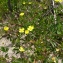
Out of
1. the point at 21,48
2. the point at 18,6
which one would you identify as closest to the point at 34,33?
the point at 21,48

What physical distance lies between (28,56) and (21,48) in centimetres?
18

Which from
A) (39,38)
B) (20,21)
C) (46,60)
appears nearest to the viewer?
(46,60)

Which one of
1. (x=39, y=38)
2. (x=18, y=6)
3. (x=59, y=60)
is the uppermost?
(x=18, y=6)

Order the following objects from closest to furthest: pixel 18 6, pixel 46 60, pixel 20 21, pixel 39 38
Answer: pixel 46 60 < pixel 39 38 < pixel 20 21 < pixel 18 6

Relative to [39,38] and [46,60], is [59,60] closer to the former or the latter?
[46,60]

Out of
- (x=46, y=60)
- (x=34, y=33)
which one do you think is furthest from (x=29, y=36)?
(x=46, y=60)

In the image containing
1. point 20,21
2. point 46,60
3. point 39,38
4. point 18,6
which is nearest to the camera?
point 46,60

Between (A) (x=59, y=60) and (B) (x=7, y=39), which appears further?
(B) (x=7, y=39)

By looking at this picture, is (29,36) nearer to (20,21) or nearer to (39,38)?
(39,38)

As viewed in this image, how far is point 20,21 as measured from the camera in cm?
475

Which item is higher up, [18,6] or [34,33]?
[18,6]

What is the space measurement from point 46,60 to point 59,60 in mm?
231

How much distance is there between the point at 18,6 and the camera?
5.20 m

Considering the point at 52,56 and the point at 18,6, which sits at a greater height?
the point at 18,6
